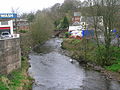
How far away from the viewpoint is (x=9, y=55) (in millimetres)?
23938

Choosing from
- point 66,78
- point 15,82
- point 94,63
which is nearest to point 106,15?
point 94,63

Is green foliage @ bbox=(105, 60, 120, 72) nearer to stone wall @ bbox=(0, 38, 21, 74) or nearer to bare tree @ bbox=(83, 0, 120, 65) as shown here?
bare tree @ bbox=(83, 0, 120, 65)

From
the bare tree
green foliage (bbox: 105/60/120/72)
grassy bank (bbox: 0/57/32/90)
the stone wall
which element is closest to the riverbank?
green foliage (bbox: 105/60/120/72)

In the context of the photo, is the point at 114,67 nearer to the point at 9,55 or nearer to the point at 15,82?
the point at 9,55

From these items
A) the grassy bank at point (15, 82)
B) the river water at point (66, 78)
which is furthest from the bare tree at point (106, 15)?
the grassy bank at point (15, 82)

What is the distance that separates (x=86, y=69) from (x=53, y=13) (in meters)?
77.8

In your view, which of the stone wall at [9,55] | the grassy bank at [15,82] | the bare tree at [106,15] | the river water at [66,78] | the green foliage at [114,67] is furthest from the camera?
the bare tree at [106,15]

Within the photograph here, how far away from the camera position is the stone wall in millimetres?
21967

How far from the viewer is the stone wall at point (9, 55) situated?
21967mm

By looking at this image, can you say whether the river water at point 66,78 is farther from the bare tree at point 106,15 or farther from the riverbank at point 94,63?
the bare tree at point 106,15

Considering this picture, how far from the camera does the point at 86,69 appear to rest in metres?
30.4

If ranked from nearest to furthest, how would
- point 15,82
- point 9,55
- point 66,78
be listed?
point 15,82 → point 9,55 → point 66,78

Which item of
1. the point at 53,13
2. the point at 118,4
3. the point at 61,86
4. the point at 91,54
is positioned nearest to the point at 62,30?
the point at 53,13

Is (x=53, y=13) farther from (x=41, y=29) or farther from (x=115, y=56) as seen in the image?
(x=115, y=56)
